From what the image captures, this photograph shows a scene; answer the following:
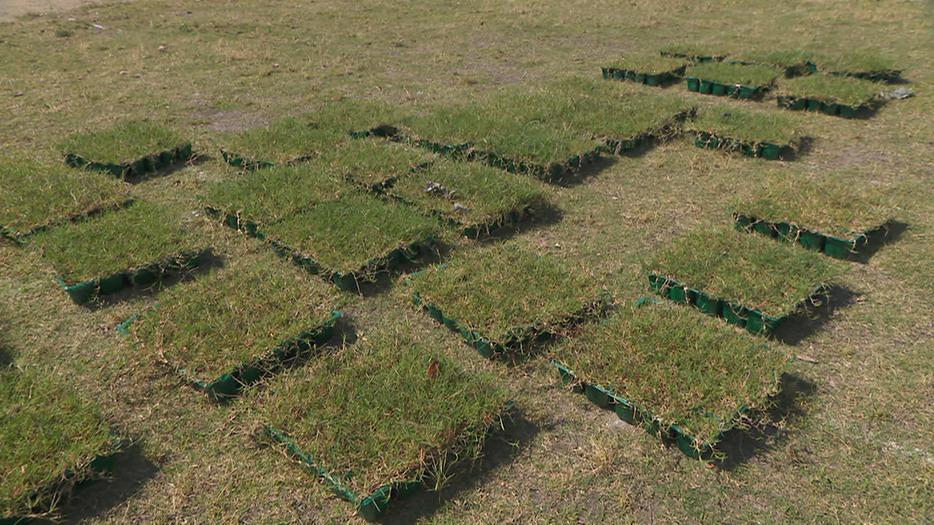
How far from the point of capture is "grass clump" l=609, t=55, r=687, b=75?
12727 millimetres

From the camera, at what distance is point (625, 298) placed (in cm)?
594

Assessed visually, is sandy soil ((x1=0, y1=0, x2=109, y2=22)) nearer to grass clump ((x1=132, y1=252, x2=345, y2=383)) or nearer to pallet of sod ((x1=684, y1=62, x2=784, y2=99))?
grass clump ((x1=132, y1=252, x2=345, y2=383))

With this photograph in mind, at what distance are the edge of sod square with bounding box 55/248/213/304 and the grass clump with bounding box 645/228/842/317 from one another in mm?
4691

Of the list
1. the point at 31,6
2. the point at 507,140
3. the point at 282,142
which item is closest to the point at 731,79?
the point at 507,140

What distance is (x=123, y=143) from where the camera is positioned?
887 centimetres

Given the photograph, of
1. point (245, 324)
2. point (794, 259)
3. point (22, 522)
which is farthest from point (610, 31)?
point (22, 522)

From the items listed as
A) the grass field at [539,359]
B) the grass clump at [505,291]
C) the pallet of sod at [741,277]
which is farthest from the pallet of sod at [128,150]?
the pallet of sod at [741,277]

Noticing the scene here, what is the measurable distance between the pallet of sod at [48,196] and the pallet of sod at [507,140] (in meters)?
4.25

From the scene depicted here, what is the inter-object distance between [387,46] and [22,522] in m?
14.5

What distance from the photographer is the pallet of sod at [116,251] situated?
5895 mm

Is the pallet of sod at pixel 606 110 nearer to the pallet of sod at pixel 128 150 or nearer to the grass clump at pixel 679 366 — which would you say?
the grass clump at pixel 679 366

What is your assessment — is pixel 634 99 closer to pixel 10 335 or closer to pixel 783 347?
pixel 783 347

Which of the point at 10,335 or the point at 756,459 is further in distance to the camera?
the point at 10,335

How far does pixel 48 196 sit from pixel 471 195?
5.02 meters
